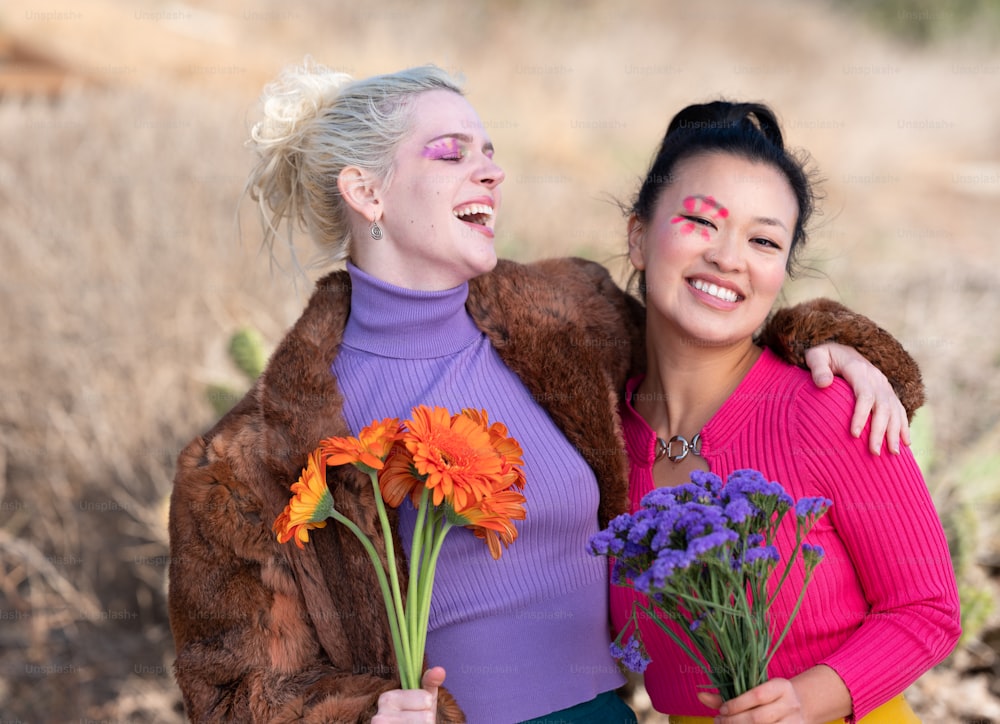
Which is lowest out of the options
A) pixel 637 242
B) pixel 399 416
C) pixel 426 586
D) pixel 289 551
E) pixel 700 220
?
pixel 289 551

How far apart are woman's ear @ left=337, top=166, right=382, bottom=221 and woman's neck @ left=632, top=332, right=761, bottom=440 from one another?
A: 802mm

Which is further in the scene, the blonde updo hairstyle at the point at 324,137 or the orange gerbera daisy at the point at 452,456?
the blonde updo hairstyle at the point at 324,137

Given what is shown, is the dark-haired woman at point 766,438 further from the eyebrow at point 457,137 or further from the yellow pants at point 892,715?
the eyebrow at point 457,137

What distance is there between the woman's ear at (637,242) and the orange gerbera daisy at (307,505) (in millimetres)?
1034

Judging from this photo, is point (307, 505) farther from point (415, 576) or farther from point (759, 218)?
point (759, 218)

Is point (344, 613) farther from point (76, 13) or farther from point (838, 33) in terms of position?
point (838, 33)

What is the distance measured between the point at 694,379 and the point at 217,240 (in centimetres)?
419

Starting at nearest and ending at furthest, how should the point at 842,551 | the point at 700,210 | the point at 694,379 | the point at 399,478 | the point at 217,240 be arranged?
the point at 399,478 → the point at 842,551 → the point at 700,210 → the point at 694,379 → the point at 217,240

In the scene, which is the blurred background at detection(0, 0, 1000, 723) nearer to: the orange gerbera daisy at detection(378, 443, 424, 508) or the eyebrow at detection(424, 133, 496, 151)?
the eyebrow at detection(424, 133, 496, 151)

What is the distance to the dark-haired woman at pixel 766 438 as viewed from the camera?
6.36 ft

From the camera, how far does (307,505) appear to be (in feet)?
6.14

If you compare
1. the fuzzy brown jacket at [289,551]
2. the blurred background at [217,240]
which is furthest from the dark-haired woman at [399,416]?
the blurred background at [217,240]

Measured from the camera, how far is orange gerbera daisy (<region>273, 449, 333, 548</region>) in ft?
6.08

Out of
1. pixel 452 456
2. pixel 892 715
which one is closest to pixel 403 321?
pixel 452 456
